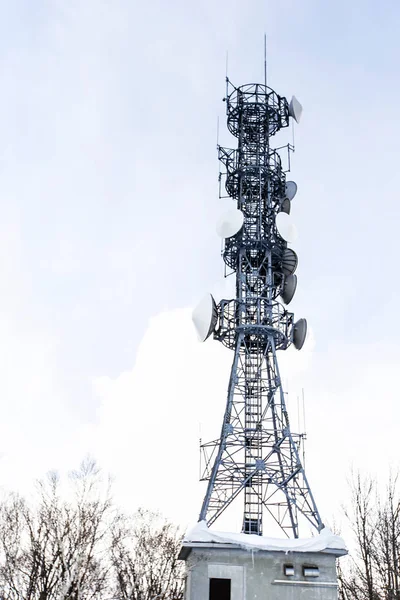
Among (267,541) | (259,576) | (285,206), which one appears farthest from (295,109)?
(259,576)

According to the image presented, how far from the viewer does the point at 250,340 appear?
2538 cm

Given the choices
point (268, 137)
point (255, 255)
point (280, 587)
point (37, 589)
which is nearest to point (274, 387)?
point (255, 255)

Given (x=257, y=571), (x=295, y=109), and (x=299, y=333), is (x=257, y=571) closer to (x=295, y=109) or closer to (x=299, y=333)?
(x=299, y=333)

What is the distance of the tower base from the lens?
1917 cm

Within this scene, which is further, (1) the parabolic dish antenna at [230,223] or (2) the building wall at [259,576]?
(1) the parabolic dish antenna at [230,223]

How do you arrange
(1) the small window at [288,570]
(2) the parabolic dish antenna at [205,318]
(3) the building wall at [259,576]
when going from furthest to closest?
(2) the parabolic dish antenna at [205,318] < (1) the small window at [288,570] < (3) the building wall at [259,576]

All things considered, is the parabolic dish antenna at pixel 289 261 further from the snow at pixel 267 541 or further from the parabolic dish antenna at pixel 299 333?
the snow at pixel 267 541

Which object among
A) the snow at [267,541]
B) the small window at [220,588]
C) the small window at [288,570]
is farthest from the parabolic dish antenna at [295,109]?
the small window at [220,588]

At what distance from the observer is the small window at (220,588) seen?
63.0 ft

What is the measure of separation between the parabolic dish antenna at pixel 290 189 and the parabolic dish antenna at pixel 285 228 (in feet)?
8.37

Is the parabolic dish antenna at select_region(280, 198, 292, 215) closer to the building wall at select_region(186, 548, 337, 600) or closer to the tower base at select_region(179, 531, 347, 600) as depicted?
the tower base at select_region(179, 531, 347, 600)

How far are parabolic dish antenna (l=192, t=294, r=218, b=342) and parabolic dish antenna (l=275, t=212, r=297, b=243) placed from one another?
390 cm

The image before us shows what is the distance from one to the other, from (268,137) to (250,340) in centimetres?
938

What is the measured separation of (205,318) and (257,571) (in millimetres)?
9098
